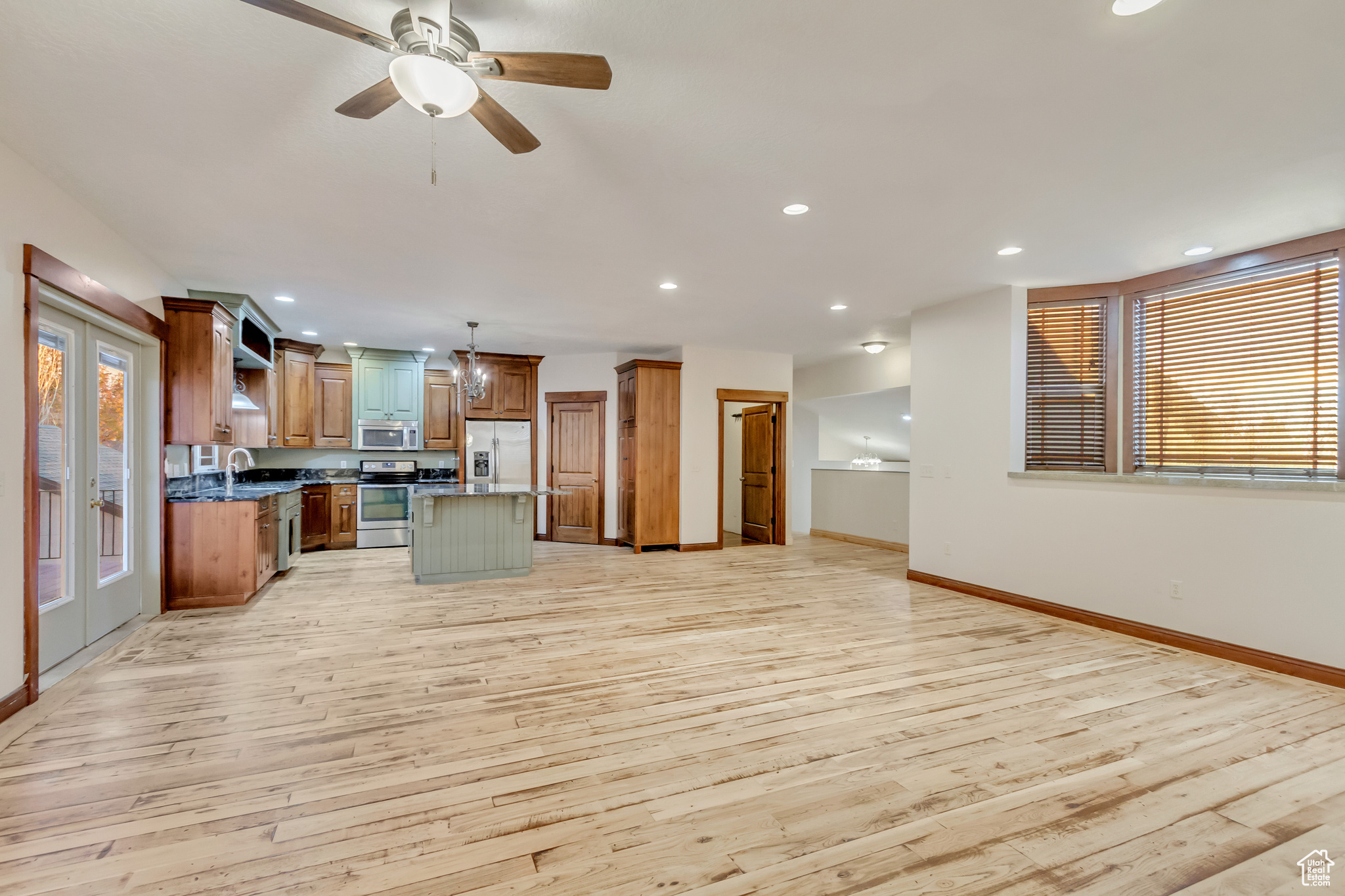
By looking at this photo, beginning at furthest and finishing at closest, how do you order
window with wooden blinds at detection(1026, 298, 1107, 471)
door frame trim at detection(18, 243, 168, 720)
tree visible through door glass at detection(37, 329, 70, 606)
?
window with wooden blinds at detection(1026, 298, 1107, 471) < tree visible through door glass at detection(37, 329, 70, 606) < door frame trim at detection(18, 243, 168, 720)

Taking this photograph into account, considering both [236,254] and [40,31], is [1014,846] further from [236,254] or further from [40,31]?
[236,254]

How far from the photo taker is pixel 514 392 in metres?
8.22

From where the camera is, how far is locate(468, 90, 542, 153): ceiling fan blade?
195 centimetres

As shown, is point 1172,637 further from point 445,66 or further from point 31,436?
point 31,436

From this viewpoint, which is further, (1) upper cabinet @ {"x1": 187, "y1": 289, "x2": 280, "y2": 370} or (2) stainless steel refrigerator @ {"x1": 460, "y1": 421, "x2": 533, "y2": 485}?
(2) stainless steel refrigerator @ {"x1": 460, "y1": 421, "x2": 533, "y2": 485}

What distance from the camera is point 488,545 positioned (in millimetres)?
5871

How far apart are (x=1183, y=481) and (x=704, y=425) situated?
4771mm

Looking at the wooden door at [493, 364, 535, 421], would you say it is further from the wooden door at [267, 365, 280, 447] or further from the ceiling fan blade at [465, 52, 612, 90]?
the ceiling fan blade at [465, 52, 612, 90]

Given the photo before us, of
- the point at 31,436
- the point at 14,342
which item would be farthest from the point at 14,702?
the point at 14,342

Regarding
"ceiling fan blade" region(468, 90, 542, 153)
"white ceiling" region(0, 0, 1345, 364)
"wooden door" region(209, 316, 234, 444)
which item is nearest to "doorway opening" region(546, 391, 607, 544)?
"white ceiling" region(0, 0, 1345, 364)

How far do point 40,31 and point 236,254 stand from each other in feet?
8.13

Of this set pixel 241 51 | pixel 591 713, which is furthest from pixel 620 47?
pixel 591 713

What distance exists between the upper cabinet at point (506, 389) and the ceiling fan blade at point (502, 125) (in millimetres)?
6121

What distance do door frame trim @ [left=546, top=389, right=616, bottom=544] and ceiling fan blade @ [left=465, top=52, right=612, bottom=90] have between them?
249 inches
